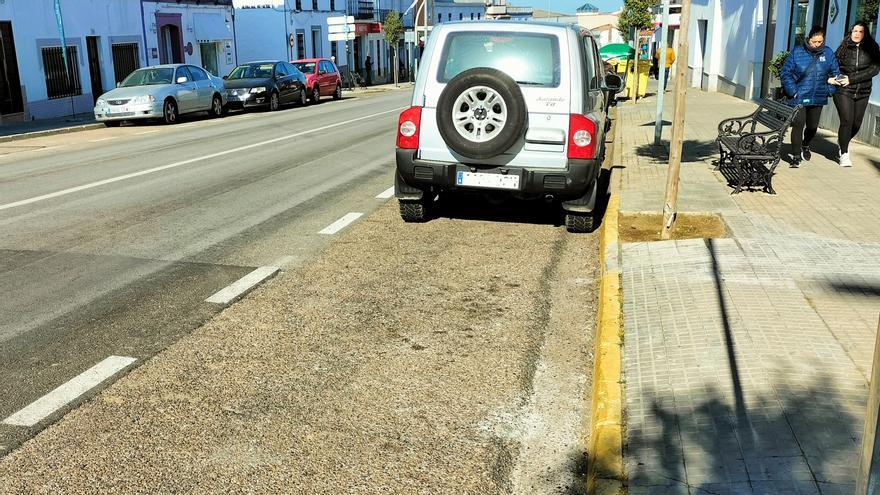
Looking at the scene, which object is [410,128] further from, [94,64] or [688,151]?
[94,64]

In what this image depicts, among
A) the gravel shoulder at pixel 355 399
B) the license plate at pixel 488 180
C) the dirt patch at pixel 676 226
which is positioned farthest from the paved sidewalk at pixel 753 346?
the license plate at pixel 488 180

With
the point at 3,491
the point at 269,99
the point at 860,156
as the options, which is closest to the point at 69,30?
the point at 269,99

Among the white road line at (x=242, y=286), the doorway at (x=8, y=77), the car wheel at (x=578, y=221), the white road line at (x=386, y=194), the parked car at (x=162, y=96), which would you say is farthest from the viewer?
the doorway at (x=8, y=77)

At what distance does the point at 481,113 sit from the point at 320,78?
28445 mm

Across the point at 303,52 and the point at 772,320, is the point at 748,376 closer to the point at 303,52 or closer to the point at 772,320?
the point at 772,320

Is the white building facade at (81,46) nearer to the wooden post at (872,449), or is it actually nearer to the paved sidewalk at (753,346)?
the paved sidewalk at (753,346)

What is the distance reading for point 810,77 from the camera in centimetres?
1117

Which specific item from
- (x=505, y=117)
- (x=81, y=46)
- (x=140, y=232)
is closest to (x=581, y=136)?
(x=505, y=117)

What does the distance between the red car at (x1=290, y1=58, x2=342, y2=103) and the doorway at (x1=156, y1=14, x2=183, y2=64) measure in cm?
531

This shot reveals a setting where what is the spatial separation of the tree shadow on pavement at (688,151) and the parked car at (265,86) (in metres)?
16.8

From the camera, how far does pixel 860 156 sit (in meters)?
12.6

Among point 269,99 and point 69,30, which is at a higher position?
point 69,30

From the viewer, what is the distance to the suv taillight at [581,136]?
312 inches

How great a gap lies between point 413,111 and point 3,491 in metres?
5.35
